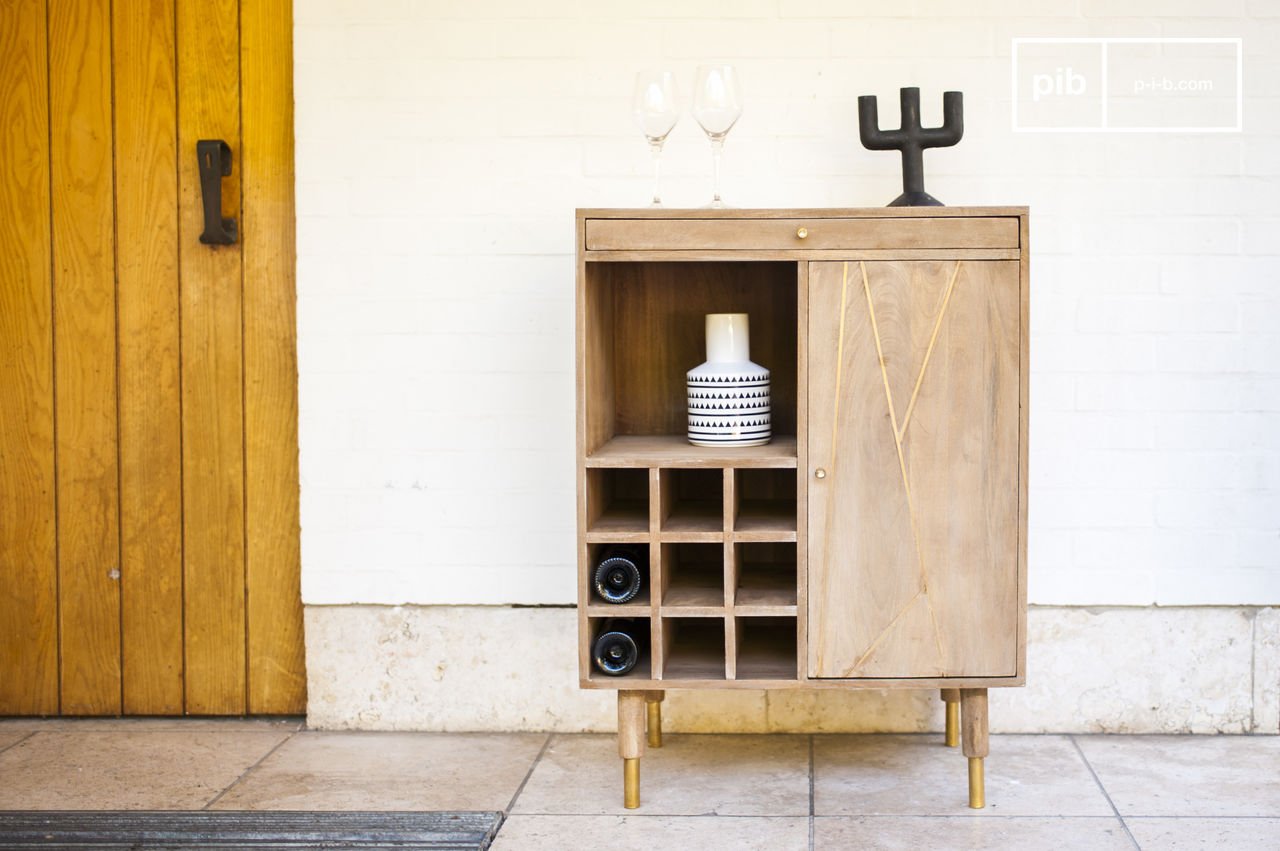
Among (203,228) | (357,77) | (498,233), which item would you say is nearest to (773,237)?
(498,233)

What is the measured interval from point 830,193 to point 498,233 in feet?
2.89

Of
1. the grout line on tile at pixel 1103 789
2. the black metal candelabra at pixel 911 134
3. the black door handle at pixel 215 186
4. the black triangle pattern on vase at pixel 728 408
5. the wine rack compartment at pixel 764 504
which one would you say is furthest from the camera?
the black door handle at pixel 215 186

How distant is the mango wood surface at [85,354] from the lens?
3.35m

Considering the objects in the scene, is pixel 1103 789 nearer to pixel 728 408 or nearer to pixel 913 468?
pixel 913 468

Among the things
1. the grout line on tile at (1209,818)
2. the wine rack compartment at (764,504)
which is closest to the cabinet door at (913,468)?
the wine rack compartment at (764,504)

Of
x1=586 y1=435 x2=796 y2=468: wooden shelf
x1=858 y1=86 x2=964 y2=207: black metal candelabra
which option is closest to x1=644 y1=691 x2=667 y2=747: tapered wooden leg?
x1=586 y1=435 x2=796 y2=468: wooden shelf

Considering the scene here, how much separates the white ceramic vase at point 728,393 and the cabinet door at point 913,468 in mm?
194

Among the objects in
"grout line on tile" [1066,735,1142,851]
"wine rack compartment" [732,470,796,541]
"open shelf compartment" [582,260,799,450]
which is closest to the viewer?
"grout line on tile" [1066,735,1142,851]

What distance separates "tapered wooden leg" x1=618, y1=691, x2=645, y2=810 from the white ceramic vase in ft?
1.99

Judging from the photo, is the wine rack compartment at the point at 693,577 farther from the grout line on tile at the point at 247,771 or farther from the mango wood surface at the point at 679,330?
the grout line on tile at the point at 247,771

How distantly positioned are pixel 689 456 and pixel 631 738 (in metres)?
0.65

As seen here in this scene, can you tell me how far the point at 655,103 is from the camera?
9.04 ft

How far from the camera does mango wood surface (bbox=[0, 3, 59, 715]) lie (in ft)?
11.0

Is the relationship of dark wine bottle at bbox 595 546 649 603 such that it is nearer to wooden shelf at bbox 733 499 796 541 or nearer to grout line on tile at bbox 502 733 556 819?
wooden shelf at bbox 733 499 796 541
